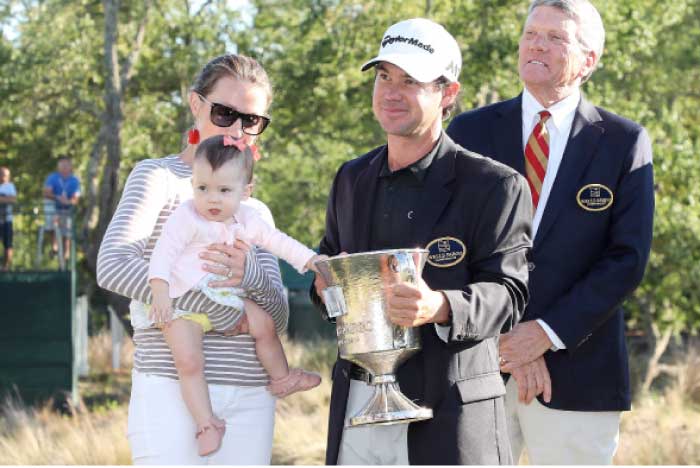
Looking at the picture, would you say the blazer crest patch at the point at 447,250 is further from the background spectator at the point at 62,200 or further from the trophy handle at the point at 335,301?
the background spectator at the point at 62,200

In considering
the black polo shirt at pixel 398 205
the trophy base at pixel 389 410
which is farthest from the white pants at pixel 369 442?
the black polo shirt at pixel 398 205

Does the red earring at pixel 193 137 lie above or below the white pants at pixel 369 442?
above

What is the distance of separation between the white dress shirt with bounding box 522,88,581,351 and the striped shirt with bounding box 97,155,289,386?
1151mm

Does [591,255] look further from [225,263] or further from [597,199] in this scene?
[225,263]

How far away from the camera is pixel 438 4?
18.3m

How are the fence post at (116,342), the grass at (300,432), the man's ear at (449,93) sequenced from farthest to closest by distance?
the fence post at (116,342)
the grass at (300,432)
the man's ear at (449,93)

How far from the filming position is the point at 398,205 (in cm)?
378

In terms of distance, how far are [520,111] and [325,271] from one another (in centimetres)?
159

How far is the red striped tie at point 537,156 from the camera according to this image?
4.71m

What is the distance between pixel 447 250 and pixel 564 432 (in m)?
1.35

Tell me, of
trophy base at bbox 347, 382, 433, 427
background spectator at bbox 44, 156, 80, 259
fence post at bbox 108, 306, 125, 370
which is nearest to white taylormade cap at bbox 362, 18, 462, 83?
trophy base at bbox 347, 382, 433, 427

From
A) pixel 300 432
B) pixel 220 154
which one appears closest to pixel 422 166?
pixel 220 154

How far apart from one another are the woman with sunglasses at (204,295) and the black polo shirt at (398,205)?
1.85 ft

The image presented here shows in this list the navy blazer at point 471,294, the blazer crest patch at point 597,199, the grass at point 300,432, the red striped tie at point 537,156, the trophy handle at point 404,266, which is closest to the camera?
the trophy handle at point 404,266
